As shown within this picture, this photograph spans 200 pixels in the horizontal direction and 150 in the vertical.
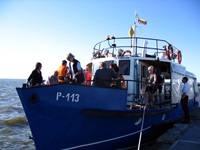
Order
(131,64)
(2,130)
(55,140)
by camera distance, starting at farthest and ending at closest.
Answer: (2,130) < (131,64) < (55,140)

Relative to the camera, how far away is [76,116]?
5.66 meters

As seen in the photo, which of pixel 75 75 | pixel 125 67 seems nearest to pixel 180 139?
pixel 125 67

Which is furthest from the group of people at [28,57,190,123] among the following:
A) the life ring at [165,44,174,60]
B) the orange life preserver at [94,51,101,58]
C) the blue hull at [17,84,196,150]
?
the orange life preserver at [94,51,101,58]

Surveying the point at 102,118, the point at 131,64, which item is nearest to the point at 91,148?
the point at 102,118

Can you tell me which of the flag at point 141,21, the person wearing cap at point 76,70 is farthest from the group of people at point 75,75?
the flag at point 141,21

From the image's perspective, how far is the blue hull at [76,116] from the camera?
17.5 ft

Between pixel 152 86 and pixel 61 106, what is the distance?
337 centimetres

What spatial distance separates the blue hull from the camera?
5345mm

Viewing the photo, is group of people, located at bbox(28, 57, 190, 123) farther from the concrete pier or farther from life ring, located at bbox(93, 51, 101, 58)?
life ring, located at bbox(93, 51, 101, 58)

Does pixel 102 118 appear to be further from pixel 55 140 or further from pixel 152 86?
pixel 152 86

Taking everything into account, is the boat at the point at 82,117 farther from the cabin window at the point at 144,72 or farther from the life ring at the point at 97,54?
the life ring at the point at 97,54

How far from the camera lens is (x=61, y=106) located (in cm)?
546

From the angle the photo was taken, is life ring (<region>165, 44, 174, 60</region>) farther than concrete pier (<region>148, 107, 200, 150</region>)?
Yes

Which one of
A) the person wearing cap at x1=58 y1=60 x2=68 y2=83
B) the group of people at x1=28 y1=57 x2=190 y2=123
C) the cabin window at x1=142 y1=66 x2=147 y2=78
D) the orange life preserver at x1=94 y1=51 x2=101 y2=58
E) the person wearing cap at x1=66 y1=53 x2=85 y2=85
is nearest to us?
the group of people at x1=28 y1=57 x2=190 y2=123
